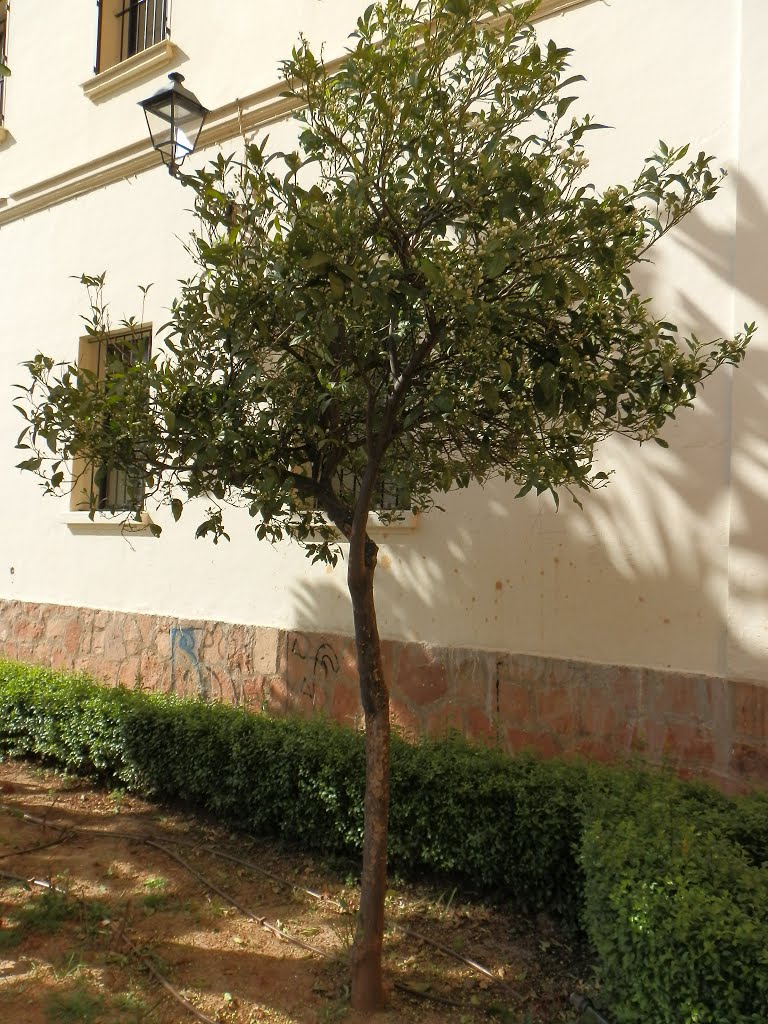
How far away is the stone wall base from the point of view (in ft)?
16.4

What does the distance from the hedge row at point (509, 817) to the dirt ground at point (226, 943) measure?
10.2 inches

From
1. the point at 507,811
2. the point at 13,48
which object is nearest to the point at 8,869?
the point at 507,811

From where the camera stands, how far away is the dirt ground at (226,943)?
375 cm

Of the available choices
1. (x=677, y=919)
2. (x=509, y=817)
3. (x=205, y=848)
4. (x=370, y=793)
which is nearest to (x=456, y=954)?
(x=509, y=817)

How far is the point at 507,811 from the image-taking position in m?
4.57

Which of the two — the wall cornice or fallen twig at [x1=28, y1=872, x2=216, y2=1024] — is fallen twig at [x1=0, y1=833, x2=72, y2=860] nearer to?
fallen twig at [x1=28, y1=872, x2=216, y2=1024]

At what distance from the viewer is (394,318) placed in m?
3.25

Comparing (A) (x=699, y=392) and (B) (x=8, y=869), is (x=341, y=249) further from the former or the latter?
(B) (x=8, y=869)

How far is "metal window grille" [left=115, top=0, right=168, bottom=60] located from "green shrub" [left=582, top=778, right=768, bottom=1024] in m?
8.56

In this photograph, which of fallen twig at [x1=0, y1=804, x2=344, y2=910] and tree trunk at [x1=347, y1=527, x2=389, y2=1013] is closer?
tree trunk at [x1=347, y1=527, x2=389, y2=1013]

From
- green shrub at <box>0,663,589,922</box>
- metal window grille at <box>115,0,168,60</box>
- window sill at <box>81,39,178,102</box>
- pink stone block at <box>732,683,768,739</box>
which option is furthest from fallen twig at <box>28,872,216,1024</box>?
metal window grille at <box>115,0,168,60</box>

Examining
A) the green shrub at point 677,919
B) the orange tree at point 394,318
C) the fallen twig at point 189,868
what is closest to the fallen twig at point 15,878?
the fallen twig at point 189,868

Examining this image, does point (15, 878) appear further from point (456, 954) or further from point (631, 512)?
point (631, 512)

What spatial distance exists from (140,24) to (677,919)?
956cm
